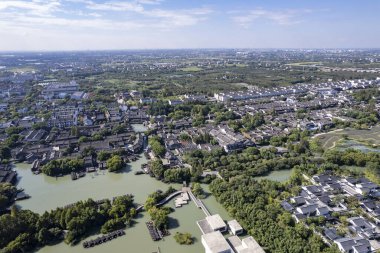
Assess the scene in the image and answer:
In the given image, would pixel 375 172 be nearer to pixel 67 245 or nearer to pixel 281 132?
pixel 281 132

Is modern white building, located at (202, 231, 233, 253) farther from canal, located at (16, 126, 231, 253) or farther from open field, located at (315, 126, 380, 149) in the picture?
A: open field, located at (315, 126, 380, 149)

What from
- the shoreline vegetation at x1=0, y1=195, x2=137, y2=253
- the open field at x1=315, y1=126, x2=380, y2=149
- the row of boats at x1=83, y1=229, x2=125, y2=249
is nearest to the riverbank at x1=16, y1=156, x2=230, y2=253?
the row of boats at x1=83, y1=229, x2=125, y2=249

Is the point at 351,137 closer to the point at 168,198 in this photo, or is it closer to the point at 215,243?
the point at 168,198

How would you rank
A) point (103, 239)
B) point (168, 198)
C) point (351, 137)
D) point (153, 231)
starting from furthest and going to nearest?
1. point (351, 137)
2. point (168, 198)
3. point (153, 231)
4. point (103, 239)

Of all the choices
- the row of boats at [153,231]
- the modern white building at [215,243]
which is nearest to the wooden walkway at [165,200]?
the row of boats at [153,231]

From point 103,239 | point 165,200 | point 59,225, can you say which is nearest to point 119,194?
point 165,200
